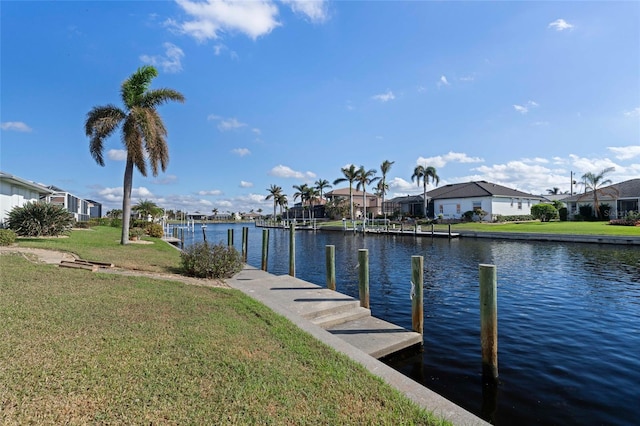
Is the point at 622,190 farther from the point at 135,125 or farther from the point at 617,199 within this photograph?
the point at 135,125

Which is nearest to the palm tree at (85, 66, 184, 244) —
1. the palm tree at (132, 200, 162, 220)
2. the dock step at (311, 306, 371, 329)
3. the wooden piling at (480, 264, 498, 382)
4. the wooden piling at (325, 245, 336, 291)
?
the wooden piling at (325, 245, 336, 291)

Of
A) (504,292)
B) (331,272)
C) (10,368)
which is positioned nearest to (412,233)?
(504,292)

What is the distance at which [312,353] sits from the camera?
547 centimetres

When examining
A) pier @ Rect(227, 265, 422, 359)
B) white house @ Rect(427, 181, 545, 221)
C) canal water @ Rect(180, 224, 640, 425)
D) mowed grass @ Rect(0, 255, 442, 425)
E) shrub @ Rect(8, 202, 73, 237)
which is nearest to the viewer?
mowed grass @ Rect(0, 255, 442, 425)

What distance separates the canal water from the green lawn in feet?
8.65

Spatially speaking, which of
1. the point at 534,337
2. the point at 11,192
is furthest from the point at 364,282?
the point at 11,192

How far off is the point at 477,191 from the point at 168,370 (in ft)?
197

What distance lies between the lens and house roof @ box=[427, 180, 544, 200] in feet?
185

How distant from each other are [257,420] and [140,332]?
299cm

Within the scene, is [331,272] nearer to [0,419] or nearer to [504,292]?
[504,292]

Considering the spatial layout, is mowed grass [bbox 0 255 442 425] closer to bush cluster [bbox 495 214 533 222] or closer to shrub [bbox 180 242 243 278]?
shrub [bbox 180 242 243 278]

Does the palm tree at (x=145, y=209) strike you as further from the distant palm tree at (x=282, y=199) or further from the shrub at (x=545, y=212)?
the shrub at (x=545, y=212)

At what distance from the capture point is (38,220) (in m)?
19.8

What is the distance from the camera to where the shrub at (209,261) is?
12.1 meters
